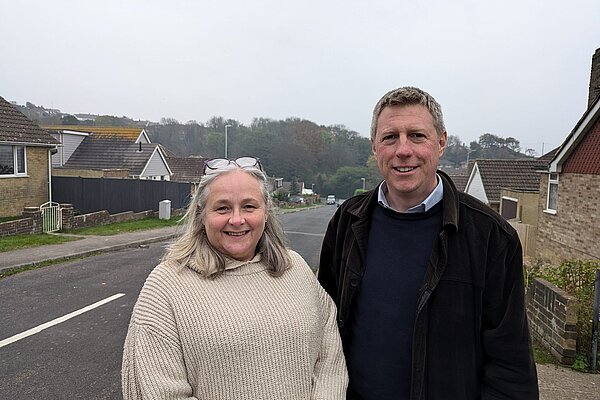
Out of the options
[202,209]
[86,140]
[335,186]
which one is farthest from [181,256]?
[335,186]

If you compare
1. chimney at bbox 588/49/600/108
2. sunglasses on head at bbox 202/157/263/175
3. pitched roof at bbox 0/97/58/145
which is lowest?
sunglasses on head at bbox 202/157/263/175

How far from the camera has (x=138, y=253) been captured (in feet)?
44.5

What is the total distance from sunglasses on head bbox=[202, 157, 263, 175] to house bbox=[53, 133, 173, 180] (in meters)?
28.5

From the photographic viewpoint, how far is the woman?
208 centimetres

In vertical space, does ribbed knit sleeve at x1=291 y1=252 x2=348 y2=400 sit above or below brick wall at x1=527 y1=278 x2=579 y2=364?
above

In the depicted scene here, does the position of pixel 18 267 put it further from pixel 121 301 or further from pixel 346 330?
pixel 346 330

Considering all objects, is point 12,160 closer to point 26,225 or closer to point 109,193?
point 26,225

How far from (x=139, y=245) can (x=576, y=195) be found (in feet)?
41.1

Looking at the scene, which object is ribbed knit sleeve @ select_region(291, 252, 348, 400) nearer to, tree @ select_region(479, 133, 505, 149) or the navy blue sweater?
the navy blue sweater

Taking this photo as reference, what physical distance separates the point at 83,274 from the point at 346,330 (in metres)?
8.99

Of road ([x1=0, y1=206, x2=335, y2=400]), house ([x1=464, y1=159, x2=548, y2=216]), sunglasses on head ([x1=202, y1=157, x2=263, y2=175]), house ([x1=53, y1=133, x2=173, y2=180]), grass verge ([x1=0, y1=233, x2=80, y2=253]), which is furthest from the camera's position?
house ([x1=53, y1=133, x2=173, y2=180])

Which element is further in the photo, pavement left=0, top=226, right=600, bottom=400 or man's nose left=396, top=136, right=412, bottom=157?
pavement left=0, top=226, right=600, bottom=400

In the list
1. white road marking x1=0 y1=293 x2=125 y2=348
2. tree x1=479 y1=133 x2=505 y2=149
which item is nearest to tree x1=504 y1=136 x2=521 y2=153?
tree x1=479 y1=133 x2=505 y2=149

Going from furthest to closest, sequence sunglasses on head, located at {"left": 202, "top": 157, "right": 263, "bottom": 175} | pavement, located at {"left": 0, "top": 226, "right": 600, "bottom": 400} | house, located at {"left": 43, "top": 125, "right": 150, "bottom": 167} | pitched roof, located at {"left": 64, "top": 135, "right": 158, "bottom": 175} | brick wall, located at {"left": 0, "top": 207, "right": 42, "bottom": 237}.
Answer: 1. pitched roof, located at {"left": 64, "top": 135, "right": 158, "bottom": 175}
2. house, located at {"left": 43, "top": 125, "right": 150, "bottom": 167}
3. brick wall, located at {"left": 0, "top": 207, "right": 42, "bottom": 237}
4. pavement, located at {"left": 0, "top": 226, "right": 600, "bottom": 400}
5. sunglasses on head, located at {"left": 202, "top": 157, "right": 263, "bottom": 175}
